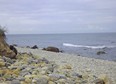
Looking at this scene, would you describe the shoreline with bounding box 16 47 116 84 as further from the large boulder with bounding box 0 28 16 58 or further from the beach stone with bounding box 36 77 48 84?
the beach stone with bounding box 36 77 48 84

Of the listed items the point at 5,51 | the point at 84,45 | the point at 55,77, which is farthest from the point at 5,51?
the point at 84,45

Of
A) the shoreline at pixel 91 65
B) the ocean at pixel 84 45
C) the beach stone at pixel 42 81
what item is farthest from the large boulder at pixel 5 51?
the beach stone at pixel 42 81

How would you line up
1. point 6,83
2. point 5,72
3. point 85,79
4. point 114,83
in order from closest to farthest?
point 6,83 → point 5,72 → point 85,79 → point 114,83

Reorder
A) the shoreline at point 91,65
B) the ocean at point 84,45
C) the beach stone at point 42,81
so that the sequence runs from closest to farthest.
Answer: the beach stone at point 42,81
the shoreline at point 91,65
the ocean at point 84,45

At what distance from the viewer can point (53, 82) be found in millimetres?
9344

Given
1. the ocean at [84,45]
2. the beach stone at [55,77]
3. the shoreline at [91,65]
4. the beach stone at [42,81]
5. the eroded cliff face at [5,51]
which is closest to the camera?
the beach stone at [42,81]

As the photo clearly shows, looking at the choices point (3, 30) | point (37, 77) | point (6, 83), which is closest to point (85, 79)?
point (37, 77)

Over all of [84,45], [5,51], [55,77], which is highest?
[5,51]

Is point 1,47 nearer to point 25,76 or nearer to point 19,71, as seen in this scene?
point 19,71

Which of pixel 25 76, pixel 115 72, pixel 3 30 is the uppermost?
pixel 3 30

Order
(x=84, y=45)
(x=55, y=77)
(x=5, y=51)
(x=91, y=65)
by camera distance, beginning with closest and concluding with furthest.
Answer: (x=55, y=77), (x=5, y=51), (x=91, y=65), (x=84, y=45)

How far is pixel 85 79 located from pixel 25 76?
2480mm

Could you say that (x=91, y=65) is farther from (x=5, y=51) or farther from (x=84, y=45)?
(x=84, y=45)

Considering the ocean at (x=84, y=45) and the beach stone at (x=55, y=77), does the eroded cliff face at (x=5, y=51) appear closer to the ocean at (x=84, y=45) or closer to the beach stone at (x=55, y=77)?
the ocean at (x=84, y=45)
